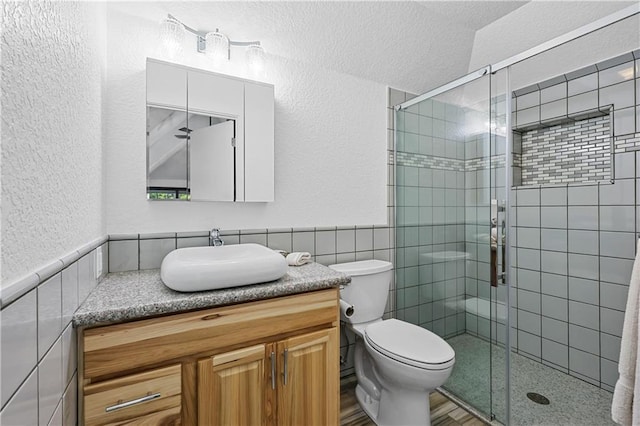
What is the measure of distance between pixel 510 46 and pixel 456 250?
4.80 feet

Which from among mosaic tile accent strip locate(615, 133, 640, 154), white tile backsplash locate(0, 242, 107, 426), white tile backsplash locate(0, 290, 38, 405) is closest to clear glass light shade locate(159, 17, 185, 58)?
white tile backsplash locate(0, 242, 107, 426)

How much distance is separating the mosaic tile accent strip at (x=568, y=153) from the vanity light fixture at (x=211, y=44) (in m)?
2.22

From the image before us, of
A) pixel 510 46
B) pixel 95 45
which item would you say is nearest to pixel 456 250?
pixel 510 46

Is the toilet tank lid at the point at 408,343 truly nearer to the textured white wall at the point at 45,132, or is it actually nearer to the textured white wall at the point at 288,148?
the textured white wall at the point at 288,148

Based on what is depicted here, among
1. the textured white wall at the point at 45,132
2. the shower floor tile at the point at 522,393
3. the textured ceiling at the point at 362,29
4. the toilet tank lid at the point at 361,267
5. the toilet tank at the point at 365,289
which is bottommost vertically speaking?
the shower floor tile at the point at 522,393

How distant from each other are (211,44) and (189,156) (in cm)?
59

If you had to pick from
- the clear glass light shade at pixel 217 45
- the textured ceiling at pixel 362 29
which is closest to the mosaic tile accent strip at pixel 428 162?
the textured ceiling at pixel 362 29

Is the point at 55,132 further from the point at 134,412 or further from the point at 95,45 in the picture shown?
the point at 134,412

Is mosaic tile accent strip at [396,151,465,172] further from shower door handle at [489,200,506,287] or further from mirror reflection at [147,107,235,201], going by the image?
mirror reflection at [147,107,235,201]

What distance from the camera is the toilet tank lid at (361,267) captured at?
1.76m

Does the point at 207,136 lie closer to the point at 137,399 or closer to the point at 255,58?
the point at 255,58

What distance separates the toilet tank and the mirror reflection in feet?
2.71

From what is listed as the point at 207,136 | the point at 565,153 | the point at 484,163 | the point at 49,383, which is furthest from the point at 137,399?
the point at 565,153

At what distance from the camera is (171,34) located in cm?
144
